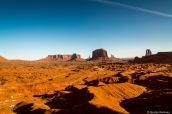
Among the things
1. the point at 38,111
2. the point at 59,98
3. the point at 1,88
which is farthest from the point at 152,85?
the point at 1,88

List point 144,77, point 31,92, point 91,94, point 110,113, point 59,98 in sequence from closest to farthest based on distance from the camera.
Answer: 1. point 110,113
2. point 91,94
3. point 59,98
4. point 31,92
5. point 144,77

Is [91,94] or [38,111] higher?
[91,94]

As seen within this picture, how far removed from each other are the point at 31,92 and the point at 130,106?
2215cm

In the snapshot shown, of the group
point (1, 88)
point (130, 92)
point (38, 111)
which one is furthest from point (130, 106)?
point (1, 88)

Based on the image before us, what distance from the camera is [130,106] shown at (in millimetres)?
21438

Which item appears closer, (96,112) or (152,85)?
(96,112)

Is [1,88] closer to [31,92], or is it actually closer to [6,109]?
[31,92]

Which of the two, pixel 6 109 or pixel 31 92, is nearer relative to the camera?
pixel 6 109

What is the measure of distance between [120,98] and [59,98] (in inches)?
378

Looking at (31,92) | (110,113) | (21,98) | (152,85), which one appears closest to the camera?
(110,113)

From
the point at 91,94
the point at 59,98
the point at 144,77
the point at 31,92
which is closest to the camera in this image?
the point at 91,94

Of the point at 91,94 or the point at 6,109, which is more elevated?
the point at 91,94

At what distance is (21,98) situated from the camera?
3156cm

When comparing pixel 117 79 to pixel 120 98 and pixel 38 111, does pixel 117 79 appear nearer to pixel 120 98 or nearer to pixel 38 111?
pixel 120 98
